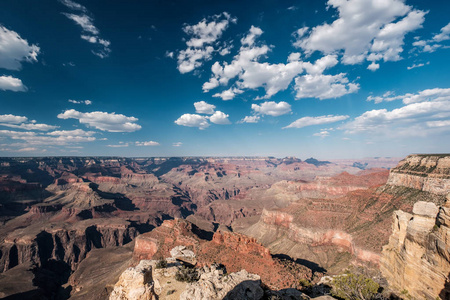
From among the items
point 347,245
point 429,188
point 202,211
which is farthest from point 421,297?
point 202,211

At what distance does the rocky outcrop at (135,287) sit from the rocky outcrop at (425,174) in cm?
8027

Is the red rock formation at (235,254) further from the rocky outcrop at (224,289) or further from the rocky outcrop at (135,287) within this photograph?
the rocky outcrop at (135,287)

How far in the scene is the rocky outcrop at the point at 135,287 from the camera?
56.2ft

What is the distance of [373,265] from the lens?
54.6 metres

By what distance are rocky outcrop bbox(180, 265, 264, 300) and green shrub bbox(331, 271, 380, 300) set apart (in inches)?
351

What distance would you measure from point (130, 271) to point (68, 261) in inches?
4764

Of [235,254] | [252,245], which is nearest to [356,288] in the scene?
[252,245]

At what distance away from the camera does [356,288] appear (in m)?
18.7

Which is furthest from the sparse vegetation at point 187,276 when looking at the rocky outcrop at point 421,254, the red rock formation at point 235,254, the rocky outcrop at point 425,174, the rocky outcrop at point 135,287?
the rocky outcrop at point 425,174

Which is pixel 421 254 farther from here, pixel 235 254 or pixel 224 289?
pixel 235 254

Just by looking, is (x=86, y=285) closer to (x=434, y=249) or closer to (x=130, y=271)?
(x=130, y=271)

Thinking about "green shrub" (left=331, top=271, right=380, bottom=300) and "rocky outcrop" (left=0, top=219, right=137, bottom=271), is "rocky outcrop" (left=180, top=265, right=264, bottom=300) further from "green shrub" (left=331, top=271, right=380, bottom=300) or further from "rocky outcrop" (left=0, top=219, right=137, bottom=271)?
"rocky outcrop" (left=0, top=219, right=137, bottom=271)

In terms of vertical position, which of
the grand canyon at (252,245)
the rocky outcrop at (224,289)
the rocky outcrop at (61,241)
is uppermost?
the rocky outcrop at (224,289)

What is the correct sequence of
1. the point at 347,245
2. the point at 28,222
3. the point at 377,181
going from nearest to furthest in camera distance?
the point at 347,245 → the point at 377,181 → the point at 28,222
